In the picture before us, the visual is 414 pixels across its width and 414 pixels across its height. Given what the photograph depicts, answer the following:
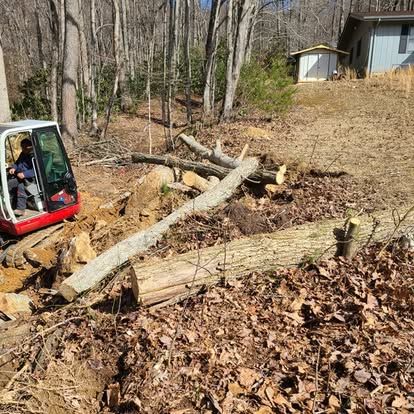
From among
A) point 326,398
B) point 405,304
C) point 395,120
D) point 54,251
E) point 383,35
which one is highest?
point 383,35

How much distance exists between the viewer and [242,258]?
500cm

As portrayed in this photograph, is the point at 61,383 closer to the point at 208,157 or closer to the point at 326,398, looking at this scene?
the point at 326,398

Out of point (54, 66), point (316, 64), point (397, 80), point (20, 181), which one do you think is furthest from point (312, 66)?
point (20, 181)

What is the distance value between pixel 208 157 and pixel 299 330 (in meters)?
6.30

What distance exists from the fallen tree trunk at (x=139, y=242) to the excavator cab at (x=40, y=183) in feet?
6.72

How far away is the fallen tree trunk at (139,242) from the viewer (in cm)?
528

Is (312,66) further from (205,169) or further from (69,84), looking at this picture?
(205,169)

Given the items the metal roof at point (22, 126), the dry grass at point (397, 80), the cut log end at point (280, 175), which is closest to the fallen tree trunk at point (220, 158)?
the cut log end at point (280, 175)

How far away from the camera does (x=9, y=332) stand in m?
4.91

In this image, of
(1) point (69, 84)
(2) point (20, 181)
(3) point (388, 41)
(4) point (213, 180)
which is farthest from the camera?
(3) point (388, 41)

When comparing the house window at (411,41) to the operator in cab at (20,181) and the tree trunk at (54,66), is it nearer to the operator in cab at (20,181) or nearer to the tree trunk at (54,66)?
the tree trunk at (54,66)

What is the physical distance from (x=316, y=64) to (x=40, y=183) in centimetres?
2983

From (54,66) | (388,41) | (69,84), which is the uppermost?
(388,41)

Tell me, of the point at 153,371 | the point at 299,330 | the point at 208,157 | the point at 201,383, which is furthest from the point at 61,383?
the point at 208,157
